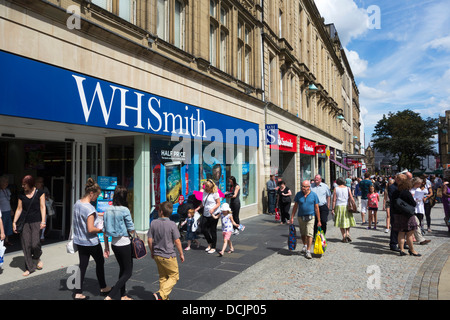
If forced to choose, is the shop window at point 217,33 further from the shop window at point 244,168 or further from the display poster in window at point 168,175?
the display poster in window at point 168,175

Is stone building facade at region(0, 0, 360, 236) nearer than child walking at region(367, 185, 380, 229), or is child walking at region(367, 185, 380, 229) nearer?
stone building facade at region(0, 0, 360, 236)

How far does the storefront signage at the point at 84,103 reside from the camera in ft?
17.8

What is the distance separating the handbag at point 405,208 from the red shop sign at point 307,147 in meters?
14.2

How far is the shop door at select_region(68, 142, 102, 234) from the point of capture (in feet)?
25.8

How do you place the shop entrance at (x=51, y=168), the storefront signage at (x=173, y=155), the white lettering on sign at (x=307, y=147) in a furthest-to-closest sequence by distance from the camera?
the white lettering on sign at (x=307, y=147) → the storefront signage at (x=173, y=155) → the shop entrance at (x=51, y=168)

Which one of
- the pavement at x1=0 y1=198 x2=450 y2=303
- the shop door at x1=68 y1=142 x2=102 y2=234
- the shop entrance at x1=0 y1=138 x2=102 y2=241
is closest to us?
the pavement at x1=0 y1=198 x2=450 y2=303

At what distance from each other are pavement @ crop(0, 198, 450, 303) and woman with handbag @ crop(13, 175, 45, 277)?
0.35 m

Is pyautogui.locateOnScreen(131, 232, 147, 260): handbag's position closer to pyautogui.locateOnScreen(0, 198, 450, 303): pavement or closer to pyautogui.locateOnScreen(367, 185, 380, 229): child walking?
pyautogui.locateOnScreen(0, 198, 450, 303): pavement

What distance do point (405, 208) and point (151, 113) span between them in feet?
21.4

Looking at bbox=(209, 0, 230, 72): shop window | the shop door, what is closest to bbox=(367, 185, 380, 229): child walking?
bbox=(209, 0, 230, 72): shop window

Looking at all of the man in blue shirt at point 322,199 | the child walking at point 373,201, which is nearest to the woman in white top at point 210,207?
the man in blue shirt at point 322,199
